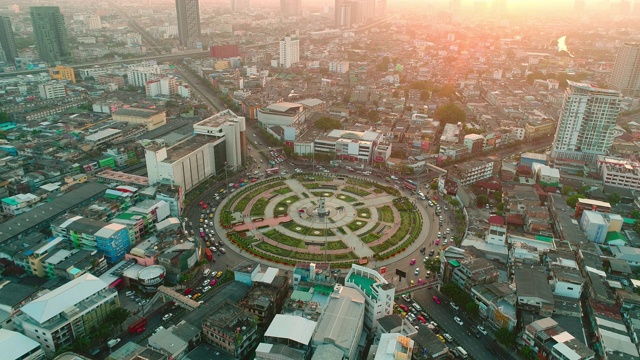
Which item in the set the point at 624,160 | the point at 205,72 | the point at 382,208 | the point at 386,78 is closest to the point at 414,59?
the point at 386,78

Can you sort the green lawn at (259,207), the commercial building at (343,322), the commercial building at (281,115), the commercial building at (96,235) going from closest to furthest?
1. the commercial building at (343,322)
2. the commercial building at (96,235)
3. the green lawn at (259,207)
4. the commercial building at (281,115)

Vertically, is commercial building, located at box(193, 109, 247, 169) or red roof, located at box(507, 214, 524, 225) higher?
commercial building, located at box(193, 109, 247, 169)

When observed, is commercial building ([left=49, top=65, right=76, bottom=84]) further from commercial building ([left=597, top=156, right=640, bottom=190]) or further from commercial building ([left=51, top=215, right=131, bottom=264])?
commercial building ([left=597, top=156, right=640, bottom=190])

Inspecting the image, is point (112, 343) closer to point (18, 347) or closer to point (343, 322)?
point (18, 347)

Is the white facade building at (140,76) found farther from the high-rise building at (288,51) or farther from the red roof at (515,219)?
the red roof at (515,219)

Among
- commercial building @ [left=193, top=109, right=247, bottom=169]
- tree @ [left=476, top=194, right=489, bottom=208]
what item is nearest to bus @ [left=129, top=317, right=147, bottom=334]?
commercial building @ [left=193, top=109, right=247, bottom=169]

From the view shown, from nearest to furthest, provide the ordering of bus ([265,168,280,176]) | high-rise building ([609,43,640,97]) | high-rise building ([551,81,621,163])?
1. bus ([265,168,280,176])
2. high-rise building ([551,81,621,163])
3. high-rise building ([609,43,640,97])

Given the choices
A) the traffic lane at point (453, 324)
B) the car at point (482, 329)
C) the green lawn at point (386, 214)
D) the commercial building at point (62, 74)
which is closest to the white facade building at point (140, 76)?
the commercial building at point (62, 74)
